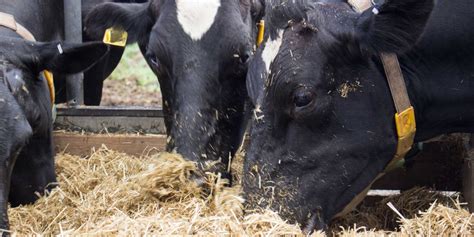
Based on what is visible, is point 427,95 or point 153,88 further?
point 153,88

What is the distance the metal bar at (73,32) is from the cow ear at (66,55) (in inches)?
55.6

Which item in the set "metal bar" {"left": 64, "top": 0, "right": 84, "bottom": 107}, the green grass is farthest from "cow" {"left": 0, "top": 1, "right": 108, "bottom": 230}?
the green grass

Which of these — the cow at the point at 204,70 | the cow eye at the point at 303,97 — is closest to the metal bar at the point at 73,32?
the cow at the point at 204,70

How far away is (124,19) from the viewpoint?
5.56 m

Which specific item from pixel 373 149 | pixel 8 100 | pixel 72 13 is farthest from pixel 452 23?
pixel 72 13

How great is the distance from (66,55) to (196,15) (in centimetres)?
78

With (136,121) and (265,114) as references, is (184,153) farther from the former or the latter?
(136,121)

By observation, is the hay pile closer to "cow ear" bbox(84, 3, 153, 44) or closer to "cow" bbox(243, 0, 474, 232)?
"cow" bbox(243, 0, 474, 232)

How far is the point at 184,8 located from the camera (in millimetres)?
4969

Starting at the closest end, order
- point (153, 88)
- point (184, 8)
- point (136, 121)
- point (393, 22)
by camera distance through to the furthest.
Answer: point (393, 22), point (184, 8), point (136, 121), point (153, 88)

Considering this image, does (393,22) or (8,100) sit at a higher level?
(393,22)

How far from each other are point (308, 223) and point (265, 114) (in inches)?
22.3

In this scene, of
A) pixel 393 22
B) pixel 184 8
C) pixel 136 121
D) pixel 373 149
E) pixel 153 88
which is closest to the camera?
pixel 393 22

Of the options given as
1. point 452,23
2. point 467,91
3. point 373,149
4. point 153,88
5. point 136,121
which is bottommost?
point 153,88
